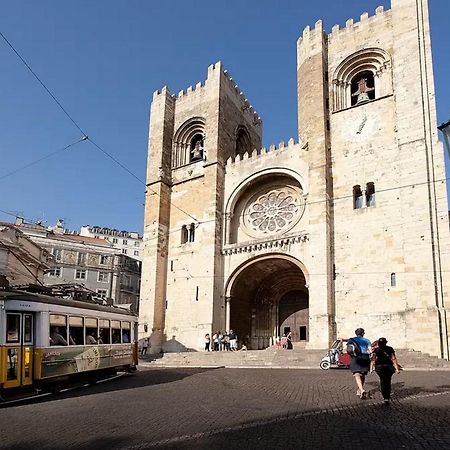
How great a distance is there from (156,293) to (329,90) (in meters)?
15.7

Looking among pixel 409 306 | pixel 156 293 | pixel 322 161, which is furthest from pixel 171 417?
pixel 156 293

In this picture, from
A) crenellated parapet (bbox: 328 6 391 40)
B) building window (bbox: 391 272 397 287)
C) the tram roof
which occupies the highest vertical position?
crenellated parapet (bbox: 328 6 391 40)

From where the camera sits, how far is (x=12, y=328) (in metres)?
9.34

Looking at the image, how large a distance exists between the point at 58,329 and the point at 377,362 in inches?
281

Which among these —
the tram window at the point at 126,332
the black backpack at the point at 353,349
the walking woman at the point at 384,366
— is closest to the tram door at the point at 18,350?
the tram window at the point at 126,332

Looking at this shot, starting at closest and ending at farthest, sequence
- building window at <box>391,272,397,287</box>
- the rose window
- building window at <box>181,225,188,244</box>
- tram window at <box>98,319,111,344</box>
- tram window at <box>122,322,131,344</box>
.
Answer: tram window at <box>98,319,111,344</box> < tram window at <box>122,322,131,344</box> < building window at <box>391,272,397,287</box> < the rose window < building window at <box>181,225,188,244</box>

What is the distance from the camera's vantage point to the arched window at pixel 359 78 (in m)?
24.4

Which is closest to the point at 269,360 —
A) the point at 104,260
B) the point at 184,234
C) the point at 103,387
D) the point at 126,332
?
the point at 126,332

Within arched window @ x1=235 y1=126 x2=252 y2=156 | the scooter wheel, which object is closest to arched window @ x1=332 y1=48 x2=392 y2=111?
arched window @ x1=235 y1=126 x2=252 y2=156

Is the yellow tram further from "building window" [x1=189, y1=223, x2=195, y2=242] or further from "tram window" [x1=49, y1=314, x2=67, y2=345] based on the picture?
"building window" [x1=189, y1=223, x2=195, y2=242]

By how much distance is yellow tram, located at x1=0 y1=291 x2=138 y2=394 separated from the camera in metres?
9.23

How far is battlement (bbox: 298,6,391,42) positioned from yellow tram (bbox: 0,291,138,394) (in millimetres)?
20998

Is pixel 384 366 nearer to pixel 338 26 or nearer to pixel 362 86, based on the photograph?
pixel 362 86

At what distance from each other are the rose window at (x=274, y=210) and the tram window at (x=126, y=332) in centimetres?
1299
